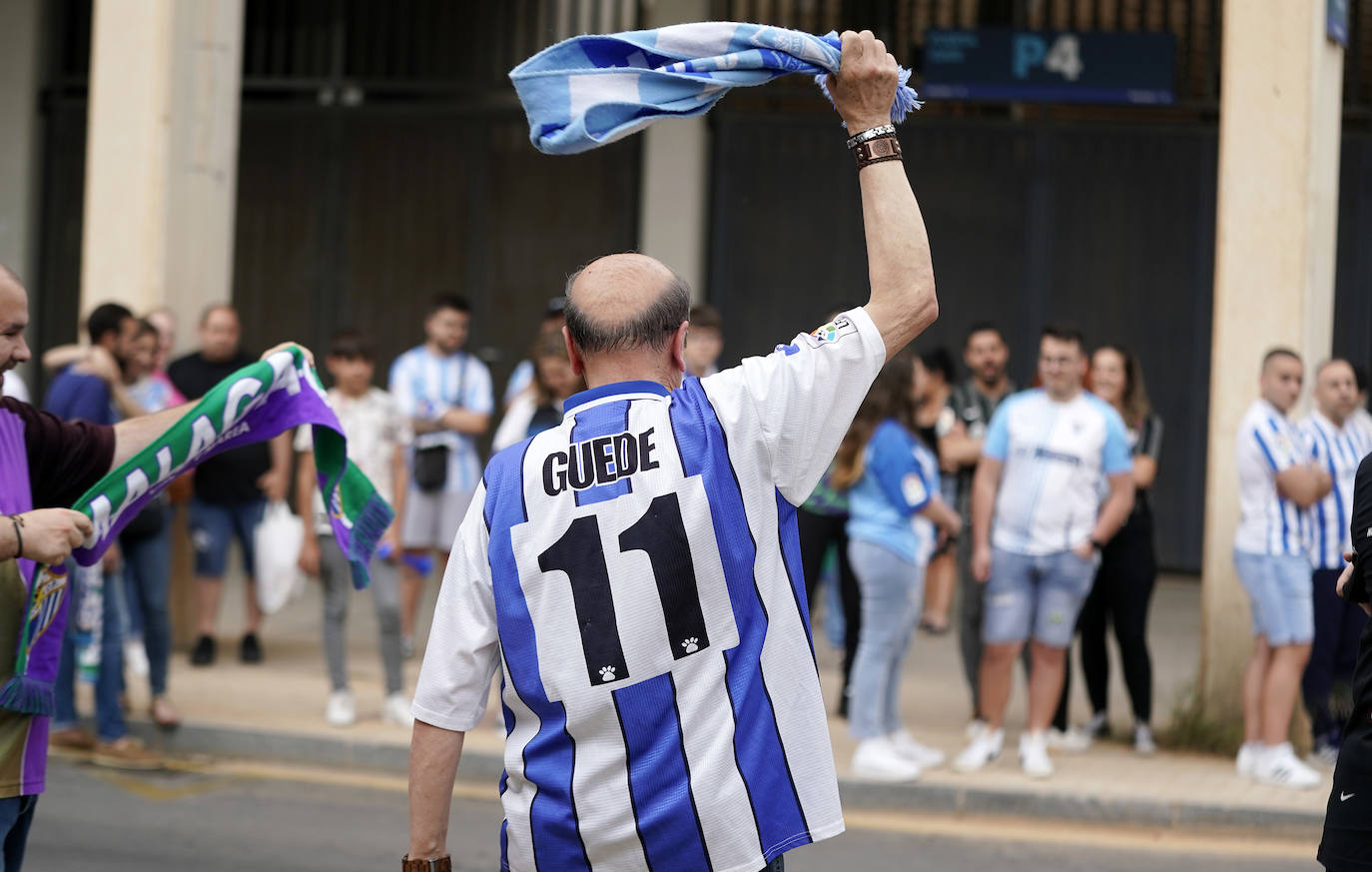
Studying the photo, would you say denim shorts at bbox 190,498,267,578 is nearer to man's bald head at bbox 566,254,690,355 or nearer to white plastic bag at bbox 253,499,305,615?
white plastic bag at bbox 253,499,305,615

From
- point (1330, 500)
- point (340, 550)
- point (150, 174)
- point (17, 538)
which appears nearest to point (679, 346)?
point (17, 538)

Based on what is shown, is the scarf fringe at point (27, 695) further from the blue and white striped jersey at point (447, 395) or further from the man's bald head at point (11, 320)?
the blue and white striped jersey at point (447, 395)

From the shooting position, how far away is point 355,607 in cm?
1230

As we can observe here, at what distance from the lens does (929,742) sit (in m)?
8.20

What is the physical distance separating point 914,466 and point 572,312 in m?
4.68

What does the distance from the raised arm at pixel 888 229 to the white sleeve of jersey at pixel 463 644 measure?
79 cm

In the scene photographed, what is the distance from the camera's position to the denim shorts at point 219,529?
9.38 meters

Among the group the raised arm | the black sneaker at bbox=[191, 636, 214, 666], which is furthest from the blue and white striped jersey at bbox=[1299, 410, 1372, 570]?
the black sneaker at bbox=[191, 636, 214, 666]

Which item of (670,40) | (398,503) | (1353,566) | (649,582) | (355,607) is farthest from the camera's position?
(355,607)

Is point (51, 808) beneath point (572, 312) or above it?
beneath

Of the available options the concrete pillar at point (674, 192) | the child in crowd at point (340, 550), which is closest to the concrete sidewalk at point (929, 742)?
the child in crowd at point (340, 550)

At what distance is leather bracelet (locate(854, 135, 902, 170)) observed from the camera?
2889mm

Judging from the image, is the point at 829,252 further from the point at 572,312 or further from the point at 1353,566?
the point at 572,312

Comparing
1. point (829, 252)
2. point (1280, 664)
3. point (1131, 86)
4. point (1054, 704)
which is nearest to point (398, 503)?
point (1054, 704)
